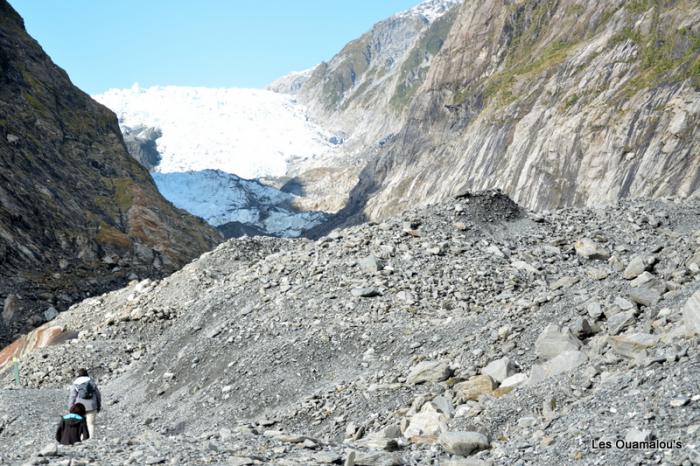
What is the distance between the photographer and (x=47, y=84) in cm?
6906

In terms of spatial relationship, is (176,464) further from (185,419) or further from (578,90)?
(578,90)

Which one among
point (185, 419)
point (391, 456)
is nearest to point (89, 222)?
→ point (185, 419)

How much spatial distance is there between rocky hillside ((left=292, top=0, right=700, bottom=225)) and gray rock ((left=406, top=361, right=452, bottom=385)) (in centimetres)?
4204

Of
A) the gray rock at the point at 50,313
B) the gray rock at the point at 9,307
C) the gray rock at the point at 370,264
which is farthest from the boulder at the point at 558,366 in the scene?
the gray rock at the point at 9,307

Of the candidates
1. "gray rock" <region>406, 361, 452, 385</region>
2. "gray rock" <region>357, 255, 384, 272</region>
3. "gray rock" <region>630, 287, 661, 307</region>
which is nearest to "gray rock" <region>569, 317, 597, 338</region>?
"gray rock" <region>630, 287, 661, 307</region>

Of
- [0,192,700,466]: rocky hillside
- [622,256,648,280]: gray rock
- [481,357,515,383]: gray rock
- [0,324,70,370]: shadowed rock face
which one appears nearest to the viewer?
[0,192,700,466]: rocky hillside

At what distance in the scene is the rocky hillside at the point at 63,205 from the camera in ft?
130

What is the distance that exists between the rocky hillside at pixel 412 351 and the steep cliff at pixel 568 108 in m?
37.5

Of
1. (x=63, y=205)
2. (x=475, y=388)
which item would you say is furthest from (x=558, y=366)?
(x=63, y=205)

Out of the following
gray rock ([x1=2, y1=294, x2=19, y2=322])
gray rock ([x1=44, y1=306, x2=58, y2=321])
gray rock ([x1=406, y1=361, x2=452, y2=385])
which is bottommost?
gray rock ([x1=406, y1=361, x2=452, y2=385])

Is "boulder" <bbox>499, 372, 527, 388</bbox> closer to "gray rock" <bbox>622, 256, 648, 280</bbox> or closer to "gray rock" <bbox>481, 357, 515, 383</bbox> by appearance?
"gray rock" <bbox>481, 357, 515, 383</bbox>

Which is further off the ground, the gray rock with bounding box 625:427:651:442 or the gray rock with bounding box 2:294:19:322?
the gray rock with bounding box 2:294:19:322

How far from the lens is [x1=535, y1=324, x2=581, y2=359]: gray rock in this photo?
13492mm

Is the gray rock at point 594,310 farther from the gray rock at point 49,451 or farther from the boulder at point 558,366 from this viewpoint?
the gray rock at point 49,451
